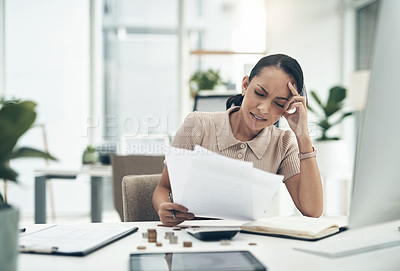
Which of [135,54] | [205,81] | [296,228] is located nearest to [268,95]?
[296,228]

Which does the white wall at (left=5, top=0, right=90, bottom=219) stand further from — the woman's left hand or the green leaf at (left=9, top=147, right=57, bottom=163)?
the green leaf at (left=9, top=147, right=57, bottom=163)

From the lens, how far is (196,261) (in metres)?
0.80

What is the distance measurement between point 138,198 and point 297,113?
572 millimetres

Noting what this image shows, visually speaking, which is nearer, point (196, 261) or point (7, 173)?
point (7, 173)

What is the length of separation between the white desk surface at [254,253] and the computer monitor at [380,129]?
9 centimetres

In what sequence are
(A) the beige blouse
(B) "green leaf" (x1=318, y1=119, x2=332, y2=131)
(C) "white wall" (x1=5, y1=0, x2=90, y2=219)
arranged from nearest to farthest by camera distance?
(A) the beige blouse → (B) "green leaf" (x1=318, y1=119, x2=332, y2=131) → (C) "white wall" (x1=5, y1=0, x2=90, y2=219)

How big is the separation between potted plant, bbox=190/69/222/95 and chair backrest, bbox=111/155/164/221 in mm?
1909

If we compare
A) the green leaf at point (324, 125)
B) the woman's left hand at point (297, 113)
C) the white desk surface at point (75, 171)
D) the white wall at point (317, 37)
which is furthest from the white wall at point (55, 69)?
the woman's left hand at point (297, 113)

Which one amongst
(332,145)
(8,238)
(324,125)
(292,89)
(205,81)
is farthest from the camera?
(205,81)

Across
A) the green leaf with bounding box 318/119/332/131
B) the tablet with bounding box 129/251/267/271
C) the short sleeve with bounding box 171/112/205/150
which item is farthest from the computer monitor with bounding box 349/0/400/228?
the green leaf with bounding box 318/119/332/131

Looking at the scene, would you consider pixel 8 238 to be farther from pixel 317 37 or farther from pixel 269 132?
pixel 317 37

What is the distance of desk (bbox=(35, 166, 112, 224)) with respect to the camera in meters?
2.83

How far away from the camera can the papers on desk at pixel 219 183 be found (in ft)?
3.05

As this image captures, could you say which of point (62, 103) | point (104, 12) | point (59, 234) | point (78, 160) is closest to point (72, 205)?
point (78, 160)
